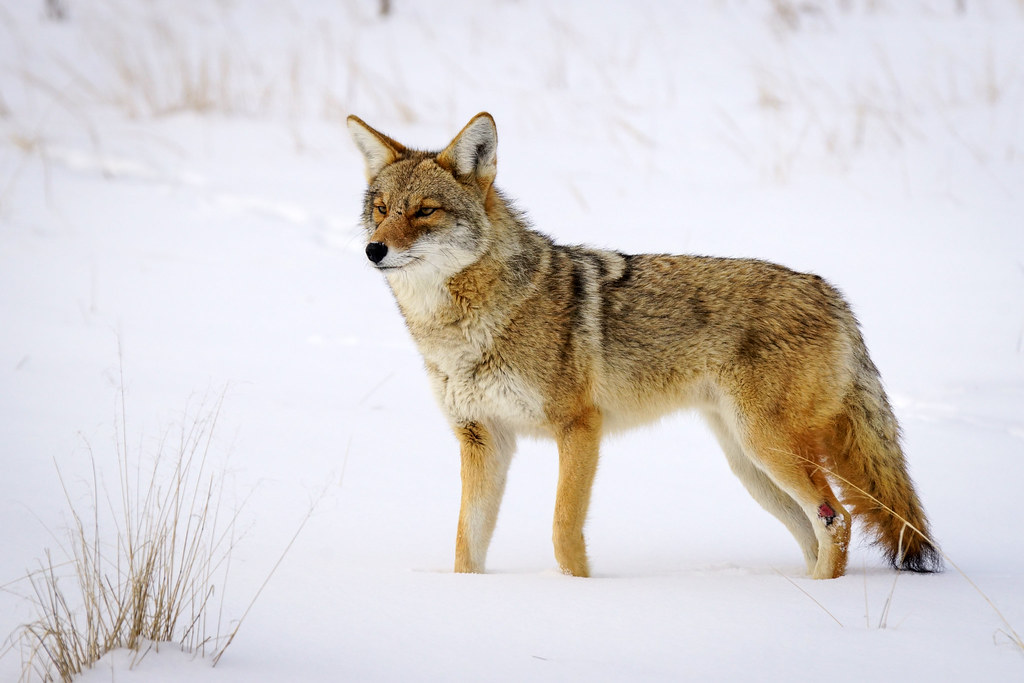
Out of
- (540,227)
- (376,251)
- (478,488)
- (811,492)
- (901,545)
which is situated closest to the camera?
(376,251)

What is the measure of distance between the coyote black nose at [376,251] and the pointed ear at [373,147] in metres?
0.80

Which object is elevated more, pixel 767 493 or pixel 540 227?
pixel 540 227

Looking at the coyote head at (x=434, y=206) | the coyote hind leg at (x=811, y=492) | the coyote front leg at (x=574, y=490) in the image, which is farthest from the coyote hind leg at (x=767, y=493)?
the coyote head at (x=434, y=206)

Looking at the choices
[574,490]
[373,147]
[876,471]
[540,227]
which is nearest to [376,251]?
[373,147]

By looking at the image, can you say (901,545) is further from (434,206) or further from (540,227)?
(540,227)

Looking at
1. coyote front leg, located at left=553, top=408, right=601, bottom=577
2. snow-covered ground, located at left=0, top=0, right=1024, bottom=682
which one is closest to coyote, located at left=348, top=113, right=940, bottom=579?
coyote front leg, located at left=553, top=408, right=601, bottom=577

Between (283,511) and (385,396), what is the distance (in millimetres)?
2046

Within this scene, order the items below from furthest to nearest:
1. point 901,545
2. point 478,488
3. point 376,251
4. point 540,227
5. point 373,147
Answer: point 540,227 < point 373,147 < point 478,488 < point 901,545 < point 376,251

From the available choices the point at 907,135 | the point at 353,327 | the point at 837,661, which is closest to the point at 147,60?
the point at 353,327

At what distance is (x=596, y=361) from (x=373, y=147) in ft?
5.17

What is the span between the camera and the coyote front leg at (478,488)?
4.29 meters

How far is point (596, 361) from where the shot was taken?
4.30 m

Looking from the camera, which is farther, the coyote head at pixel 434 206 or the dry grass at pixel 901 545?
the coyote head at pixel 434 206

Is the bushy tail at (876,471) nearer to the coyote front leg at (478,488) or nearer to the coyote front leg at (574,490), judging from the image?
the coyote front leg at (574,490)
